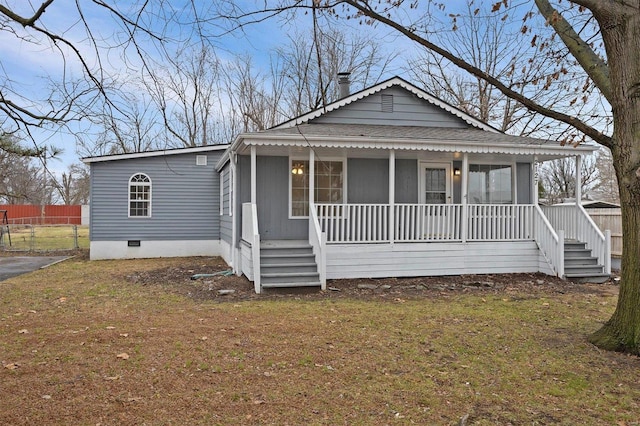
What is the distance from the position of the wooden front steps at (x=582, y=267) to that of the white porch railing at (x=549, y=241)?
0.22 metres

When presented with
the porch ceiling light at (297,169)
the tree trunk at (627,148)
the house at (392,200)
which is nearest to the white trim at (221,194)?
the house at (392,200)

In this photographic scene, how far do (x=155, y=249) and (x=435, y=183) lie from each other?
29.6ft

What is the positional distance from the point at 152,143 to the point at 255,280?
21.3 metres

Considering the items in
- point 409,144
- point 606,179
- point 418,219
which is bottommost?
point 418,219

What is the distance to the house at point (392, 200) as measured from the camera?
30.5 feet

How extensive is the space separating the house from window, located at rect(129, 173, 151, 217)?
4.37ft

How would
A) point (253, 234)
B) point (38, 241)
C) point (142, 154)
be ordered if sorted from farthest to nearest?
point (38, 241), point (142, 154), point (253, 234)

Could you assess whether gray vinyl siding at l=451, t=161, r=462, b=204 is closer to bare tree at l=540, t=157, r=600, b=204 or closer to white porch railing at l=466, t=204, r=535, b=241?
white porch railing at l=466, t=204, r=535, b=241

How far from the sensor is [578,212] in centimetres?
1059

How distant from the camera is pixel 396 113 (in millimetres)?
12219

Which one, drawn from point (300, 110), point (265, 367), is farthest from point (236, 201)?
point (300, 110)

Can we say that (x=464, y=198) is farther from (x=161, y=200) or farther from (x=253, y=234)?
(x=161, y=200)

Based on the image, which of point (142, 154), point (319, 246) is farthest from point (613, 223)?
point (142, 154)

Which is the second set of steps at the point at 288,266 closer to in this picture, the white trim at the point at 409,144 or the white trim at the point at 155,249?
the white trim at the point at 409,144
